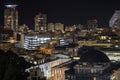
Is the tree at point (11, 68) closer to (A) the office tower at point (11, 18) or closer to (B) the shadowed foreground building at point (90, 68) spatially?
(B) the shadowed foreground building at point (90, 68)

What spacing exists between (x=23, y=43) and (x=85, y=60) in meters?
24.1

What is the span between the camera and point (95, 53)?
33.1m

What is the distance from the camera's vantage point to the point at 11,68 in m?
12.8

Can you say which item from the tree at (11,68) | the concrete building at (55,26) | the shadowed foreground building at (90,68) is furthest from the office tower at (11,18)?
the tree at (11,68)

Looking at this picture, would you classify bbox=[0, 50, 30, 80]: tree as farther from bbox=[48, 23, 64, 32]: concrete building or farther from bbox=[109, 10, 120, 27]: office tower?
bbox=[48, 23, 64, 32]: concrete building

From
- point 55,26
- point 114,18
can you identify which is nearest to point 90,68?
point 114,18

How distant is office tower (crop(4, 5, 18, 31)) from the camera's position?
84938 mm

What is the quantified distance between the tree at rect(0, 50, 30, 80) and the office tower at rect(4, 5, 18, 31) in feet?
230

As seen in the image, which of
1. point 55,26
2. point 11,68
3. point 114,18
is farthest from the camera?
point 55,26

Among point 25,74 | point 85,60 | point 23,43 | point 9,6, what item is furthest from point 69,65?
point 9,6

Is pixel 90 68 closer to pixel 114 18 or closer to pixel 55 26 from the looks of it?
pixel 114 18

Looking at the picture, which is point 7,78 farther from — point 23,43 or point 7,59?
point 23,43

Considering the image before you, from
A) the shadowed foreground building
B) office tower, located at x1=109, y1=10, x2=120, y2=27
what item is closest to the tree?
the shadowed foreground building

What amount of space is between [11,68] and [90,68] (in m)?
18.3
